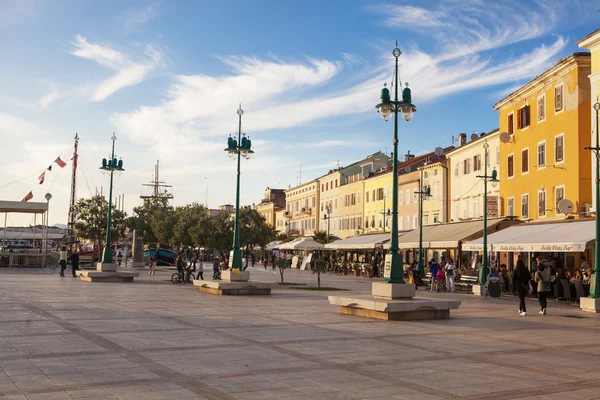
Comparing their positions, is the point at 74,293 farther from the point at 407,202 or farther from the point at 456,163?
the point at 407,202

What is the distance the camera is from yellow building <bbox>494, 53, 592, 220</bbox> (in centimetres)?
2952

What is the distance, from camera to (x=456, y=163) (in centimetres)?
4725

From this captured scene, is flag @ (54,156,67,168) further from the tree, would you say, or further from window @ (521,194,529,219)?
window @ (521,194,529,219)

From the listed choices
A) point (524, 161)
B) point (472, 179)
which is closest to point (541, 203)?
point (524, 161)

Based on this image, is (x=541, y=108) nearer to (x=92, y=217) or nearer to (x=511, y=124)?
(x=511, y=124)

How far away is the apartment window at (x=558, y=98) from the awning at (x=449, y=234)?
690 centimetres

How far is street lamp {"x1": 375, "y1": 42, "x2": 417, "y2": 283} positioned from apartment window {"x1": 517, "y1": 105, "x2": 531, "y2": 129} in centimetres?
2005

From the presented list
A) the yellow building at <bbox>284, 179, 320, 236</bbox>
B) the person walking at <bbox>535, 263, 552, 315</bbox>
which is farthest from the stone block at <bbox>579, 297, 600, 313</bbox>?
the yellow building at <bbox>284, 179, 320, 236</bbox>

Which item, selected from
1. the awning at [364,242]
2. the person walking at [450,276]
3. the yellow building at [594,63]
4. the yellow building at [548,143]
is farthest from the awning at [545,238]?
the awning at [364,242]

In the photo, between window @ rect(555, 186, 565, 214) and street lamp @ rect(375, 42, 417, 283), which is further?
window @ rect(555, 186, 565, 214)

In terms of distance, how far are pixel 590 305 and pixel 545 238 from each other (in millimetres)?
5804

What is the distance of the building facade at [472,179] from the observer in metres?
39.5

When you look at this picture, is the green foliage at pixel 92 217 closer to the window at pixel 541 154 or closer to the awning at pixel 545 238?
the awning at pixel 545 238

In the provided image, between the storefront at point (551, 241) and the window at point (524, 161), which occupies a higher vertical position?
the window at point (524, 161)
